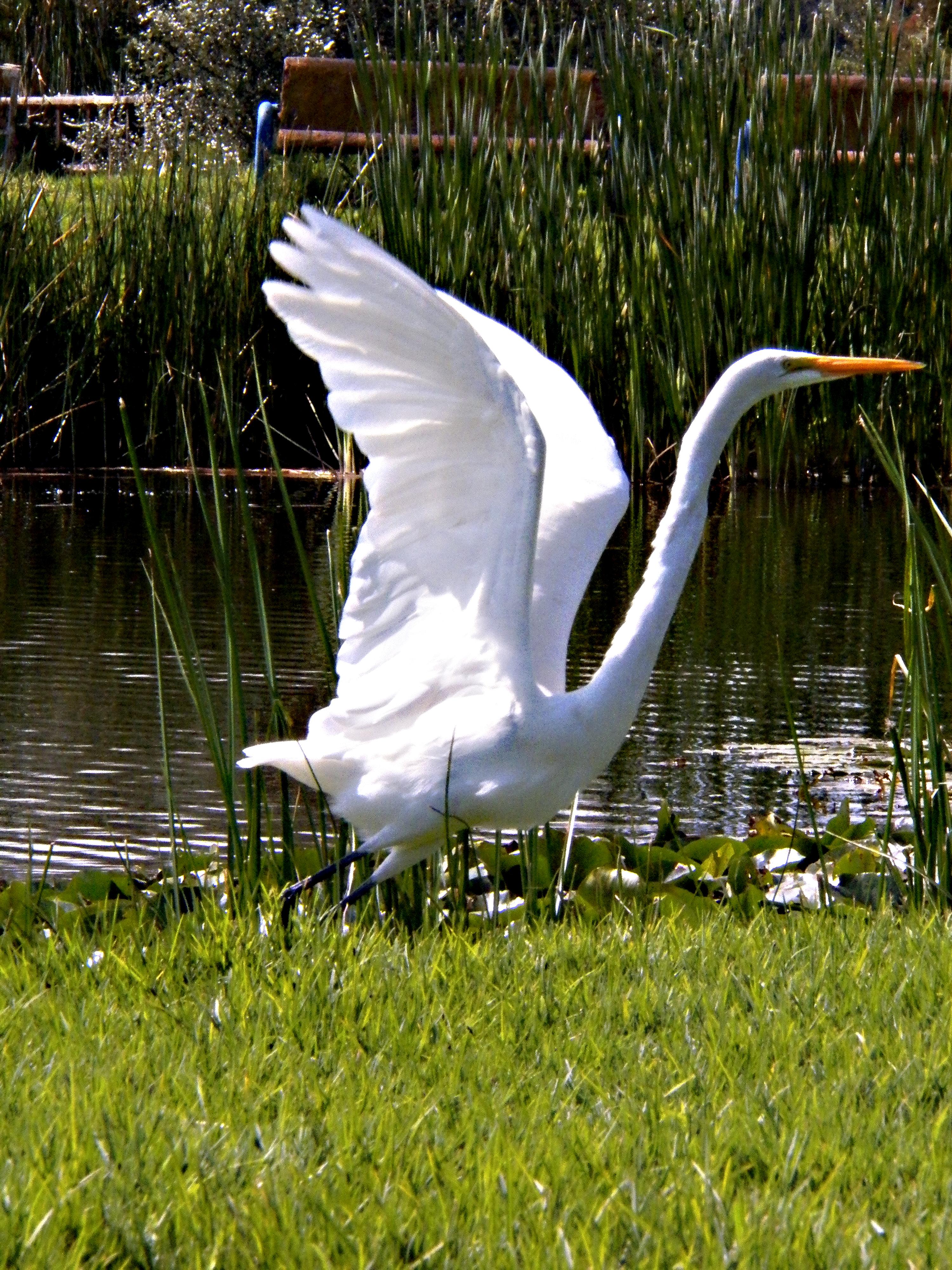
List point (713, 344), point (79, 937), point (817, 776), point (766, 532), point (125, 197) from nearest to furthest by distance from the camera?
1. point (79, 937)
2. point (817, 776)
3. point (766, 532)
4. point (713, 344)
5. point (125, 197)

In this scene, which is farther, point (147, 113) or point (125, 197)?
point (147, 113)

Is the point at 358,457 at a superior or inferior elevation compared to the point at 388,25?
inferior

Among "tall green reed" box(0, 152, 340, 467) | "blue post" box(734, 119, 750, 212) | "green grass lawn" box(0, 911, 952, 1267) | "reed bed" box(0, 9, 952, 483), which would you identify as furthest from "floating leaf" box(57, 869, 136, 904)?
"blue post" box(734, 119, 750, 212)

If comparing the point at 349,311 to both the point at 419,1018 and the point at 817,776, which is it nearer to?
the point at 419,1018

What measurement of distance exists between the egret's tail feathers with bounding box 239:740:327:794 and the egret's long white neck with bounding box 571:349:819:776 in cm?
54

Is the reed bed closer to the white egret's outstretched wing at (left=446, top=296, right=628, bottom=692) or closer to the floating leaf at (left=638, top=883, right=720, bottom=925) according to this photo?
the white egret's outstretched wing at (left=446, top=296, right=628, bottom=692)

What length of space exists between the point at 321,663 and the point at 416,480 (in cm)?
298

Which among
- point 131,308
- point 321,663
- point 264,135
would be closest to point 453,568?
point 321,663

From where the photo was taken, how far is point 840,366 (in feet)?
11.8

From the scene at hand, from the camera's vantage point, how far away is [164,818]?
435cm

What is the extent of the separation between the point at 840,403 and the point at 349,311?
23.4 feet

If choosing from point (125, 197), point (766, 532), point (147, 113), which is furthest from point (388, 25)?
point (766, 532)

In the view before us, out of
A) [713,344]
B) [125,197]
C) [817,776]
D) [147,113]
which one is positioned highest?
[147,113]

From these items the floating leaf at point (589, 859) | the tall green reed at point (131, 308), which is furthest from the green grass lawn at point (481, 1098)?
the tall green reed at point (131, 308)
